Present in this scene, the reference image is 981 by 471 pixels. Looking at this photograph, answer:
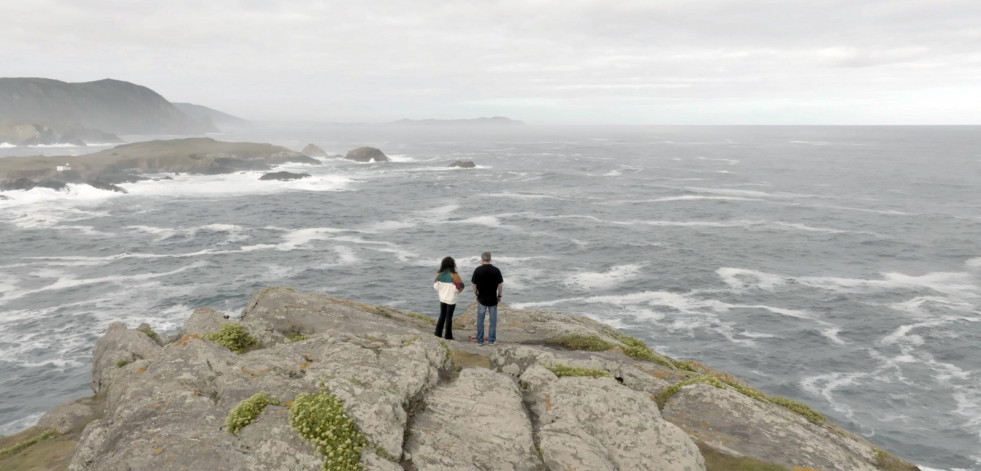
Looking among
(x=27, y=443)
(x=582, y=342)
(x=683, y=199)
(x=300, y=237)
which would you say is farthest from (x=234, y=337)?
(x=683, y=199)

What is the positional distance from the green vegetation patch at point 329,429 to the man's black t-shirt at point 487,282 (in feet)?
24.7

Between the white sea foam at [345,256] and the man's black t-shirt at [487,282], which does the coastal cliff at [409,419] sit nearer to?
the man's black t-shirt at [487,282]

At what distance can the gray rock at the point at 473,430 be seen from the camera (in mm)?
8523

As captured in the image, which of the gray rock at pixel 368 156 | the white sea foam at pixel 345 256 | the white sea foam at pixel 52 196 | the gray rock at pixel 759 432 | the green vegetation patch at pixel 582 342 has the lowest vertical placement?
the white sea foam at pixel 345 256

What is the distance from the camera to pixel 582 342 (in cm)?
1809

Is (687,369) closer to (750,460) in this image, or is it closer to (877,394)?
(750,460)

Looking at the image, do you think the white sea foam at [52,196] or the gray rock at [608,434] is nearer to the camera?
the gray rock at [608,434]

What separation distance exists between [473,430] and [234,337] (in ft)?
28.2

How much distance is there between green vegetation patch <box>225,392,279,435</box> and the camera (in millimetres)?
8312

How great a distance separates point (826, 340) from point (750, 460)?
34.7 meters

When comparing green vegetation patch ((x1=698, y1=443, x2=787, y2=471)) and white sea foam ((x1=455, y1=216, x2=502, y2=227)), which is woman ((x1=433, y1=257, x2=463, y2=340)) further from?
white sea foam ((x1=455, y1=216, x2=502, y2=227))

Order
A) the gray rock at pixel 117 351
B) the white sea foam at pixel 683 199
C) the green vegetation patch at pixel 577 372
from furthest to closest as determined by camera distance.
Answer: the white sea foam at pixel 683 199 < the gray rock at pixel 117 351 < the green vegetation patch at pixel 577 372

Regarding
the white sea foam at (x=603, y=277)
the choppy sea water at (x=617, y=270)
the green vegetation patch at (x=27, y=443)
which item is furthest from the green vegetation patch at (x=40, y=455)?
the white sea foam at (x=603, y=277)

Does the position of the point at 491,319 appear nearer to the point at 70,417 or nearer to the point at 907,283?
the point at 70,417
